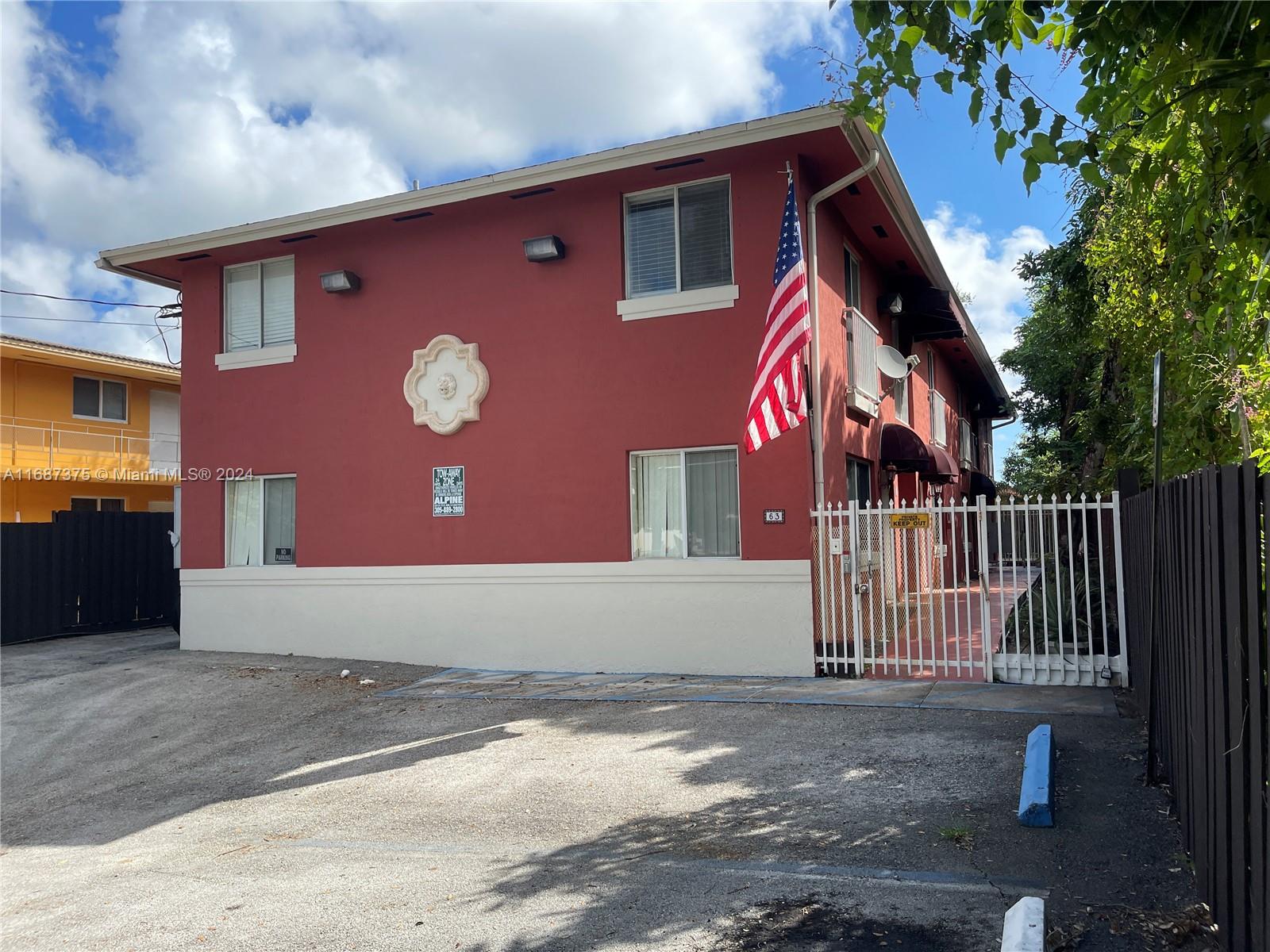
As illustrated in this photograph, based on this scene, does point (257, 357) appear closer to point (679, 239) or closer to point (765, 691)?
point (679, 239)

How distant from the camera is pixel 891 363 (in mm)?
14352

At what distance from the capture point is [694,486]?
11.2 meters

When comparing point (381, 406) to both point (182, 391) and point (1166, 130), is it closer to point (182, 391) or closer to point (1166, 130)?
point (182, 391)

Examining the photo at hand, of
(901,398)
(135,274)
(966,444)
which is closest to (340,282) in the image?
(135,274)

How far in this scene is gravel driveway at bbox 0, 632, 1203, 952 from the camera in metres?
4.62

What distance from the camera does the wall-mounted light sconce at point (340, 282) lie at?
12.9 meters

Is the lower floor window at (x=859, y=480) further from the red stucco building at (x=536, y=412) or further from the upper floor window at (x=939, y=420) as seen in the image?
the upper floor window at (x=939, y=420)

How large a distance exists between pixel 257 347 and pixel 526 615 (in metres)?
5.72

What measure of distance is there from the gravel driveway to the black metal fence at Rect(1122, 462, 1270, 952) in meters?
0.47

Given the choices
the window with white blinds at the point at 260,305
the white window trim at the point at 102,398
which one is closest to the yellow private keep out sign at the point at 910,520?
the window with white blinds at the point at 260,305

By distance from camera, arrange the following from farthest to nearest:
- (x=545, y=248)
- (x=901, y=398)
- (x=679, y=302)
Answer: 1. (x=901, y=398)
2. (x=545, y=248)
3. (x=679, y=302)

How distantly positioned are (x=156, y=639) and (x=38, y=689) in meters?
4.01

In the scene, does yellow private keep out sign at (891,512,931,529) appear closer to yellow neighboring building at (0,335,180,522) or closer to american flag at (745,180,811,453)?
american flag at (745,180,811,453)

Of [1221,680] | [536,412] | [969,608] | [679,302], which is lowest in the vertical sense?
[969,608]
